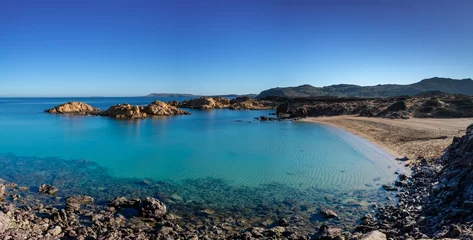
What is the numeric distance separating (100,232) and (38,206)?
3.87m

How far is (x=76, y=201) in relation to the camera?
11102mm

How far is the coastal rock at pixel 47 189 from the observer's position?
12366mm

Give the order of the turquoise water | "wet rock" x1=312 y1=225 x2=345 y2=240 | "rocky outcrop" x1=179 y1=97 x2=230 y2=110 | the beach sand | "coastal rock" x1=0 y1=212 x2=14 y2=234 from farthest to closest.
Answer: "rocky outcrop" x1=179 y1=97 x2=230 y2=110 < the beach sand < the turquoise water < "wet rock" x1=312 y1=225 x2=345 y2=240 < "coastal rock" x1=0 y1=212 x2=14 y2=234

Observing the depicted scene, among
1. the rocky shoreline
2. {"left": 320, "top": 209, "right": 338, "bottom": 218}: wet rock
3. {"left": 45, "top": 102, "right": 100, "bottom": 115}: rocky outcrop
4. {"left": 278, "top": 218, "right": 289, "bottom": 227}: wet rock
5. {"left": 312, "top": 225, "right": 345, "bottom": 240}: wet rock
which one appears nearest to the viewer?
the rocky shoreline

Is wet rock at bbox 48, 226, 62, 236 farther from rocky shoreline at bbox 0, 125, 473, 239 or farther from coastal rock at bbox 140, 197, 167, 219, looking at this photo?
coastal rock at bbox 140, 197, 167, 219

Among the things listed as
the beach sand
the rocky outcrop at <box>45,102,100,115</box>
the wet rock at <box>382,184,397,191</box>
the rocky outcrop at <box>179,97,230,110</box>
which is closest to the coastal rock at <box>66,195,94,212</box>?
the wet rock at <box>382,184,397,191</box>

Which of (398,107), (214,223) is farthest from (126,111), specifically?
(214,223)

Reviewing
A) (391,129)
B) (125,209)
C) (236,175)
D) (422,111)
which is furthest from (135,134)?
(422,111)

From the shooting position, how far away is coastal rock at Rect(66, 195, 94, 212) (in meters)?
10.4

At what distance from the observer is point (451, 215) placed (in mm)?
7574

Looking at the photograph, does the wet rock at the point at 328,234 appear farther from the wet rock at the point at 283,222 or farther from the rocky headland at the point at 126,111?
the rocky headland at the point at 126,111

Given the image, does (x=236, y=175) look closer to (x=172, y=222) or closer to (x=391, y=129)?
(x=172, y=222)

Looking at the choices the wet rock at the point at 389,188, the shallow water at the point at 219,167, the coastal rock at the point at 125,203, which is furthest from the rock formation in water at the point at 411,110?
the coastal rock at the point at 125,203

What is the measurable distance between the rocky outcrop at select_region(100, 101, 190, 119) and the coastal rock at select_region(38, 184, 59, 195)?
40114 mm
